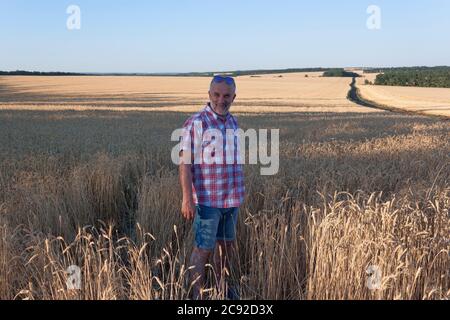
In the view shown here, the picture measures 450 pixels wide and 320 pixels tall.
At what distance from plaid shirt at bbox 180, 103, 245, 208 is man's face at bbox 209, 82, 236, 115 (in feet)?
0.24

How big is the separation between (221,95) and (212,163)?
1.62 feet

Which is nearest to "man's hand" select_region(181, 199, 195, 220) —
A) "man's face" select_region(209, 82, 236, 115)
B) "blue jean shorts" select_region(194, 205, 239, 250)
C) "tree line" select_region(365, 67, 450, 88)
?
"blue jean shorts" select_region(194, 205, 239, 250)

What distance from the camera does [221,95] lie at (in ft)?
10.7

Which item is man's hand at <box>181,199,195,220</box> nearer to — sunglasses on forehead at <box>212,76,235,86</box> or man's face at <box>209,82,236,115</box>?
man's face at <box>209,82,236,115</box>

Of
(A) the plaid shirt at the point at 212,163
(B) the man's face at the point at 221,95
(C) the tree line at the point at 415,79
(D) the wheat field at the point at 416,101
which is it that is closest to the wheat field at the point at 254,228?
(A) the plaid shirt at the point at 212,163

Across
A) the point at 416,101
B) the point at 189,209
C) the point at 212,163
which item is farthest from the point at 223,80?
the point at 416,101

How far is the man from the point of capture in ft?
10.8

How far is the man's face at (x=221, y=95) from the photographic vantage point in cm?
326
